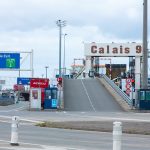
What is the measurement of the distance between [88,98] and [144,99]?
8687 mm

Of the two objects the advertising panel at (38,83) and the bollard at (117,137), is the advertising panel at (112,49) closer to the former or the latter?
the advertising panel at (38,83)

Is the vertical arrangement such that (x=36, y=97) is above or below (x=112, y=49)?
below

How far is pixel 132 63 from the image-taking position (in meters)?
112

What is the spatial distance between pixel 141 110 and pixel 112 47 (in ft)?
156

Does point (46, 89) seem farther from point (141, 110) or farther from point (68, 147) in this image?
point (68, 147)

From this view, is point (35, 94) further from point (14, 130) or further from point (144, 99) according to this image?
point (14, 130)

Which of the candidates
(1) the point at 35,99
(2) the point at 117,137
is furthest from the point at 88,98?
(2) the point at 117,137

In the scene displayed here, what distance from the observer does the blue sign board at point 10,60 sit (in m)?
70.8

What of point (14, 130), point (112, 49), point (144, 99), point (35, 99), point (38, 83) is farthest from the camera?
point (112, 49)

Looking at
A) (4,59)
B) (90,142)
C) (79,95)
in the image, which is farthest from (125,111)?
(90,142)

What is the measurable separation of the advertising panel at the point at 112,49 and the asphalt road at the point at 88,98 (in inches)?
973

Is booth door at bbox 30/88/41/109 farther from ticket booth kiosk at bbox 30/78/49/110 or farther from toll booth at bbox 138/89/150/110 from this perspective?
toll booth at bbox 138/89/150/110

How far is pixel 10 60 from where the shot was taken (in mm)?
71250

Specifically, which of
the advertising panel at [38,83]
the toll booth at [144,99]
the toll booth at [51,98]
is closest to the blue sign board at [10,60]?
the advertising panel at [38,83]
